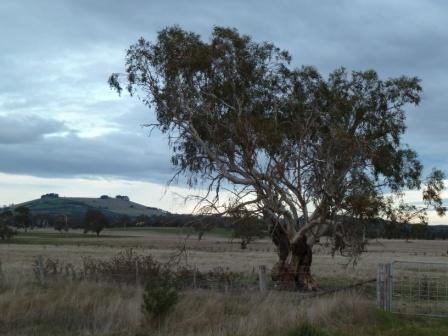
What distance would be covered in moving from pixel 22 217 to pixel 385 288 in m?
149

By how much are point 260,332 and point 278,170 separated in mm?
10976

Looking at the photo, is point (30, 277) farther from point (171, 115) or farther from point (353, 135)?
point (353, 135)

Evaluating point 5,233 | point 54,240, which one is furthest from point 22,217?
point 5,233

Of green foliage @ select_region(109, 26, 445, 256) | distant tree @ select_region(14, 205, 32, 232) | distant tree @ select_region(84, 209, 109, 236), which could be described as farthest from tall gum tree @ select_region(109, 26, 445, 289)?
distant tree @ select_region(14, 205, 32, 232)

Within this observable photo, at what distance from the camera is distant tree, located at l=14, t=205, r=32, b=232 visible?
151000mm

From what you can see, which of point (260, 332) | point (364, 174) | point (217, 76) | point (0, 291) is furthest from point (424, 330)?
point (217, 76)

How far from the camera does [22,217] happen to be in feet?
502

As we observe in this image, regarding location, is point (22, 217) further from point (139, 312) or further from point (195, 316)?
point (195, 316)

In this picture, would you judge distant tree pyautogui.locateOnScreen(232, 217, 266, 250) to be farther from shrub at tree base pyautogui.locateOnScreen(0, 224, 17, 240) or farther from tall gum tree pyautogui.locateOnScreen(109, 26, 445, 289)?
shrub at tree base pyautogui.locateOnScreen(0, 224, 17, 240)

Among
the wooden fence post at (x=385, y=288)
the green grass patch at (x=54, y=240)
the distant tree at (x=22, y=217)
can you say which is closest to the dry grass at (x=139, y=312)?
the wooden fence post at (x=385, y=288)

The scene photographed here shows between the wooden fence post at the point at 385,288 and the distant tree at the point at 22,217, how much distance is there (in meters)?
145

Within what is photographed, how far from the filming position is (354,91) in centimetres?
2403

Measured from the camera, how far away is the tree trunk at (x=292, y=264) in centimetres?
2120

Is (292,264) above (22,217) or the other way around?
the other way around
